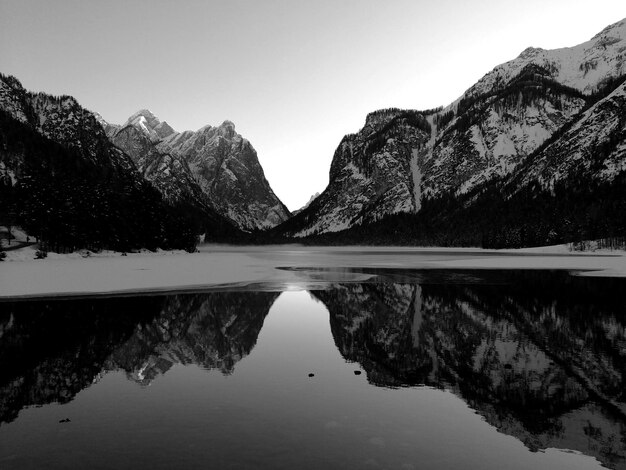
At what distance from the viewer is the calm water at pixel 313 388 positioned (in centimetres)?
858

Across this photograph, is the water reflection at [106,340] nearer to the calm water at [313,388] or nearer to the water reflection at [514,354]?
the calm water at [313,388]

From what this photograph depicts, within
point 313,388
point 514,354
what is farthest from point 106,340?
point 514,354

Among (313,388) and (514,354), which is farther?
(514,354)

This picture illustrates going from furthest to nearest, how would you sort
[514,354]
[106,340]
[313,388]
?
[106,340] < [514,354] < [313,388]

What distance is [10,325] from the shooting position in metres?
21.0

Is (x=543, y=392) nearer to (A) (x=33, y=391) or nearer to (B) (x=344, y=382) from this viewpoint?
(B) (x=344, y=382)

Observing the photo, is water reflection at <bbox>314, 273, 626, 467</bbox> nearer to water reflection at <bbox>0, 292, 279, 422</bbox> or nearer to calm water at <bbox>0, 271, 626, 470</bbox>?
calm water at <bbox>0, 271, 626, 470</bbox>

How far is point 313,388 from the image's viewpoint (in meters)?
12.8

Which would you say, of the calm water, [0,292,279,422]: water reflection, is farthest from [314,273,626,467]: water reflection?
[0,292,279,422]: water reflection

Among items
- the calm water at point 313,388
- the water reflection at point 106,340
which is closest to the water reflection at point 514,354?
the calm water at point 313,388

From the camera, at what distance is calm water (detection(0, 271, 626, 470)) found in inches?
338

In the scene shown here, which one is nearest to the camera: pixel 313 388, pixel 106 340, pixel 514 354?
pixel 313 388

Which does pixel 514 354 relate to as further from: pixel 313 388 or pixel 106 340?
pixel 106 340

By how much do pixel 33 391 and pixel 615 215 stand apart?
173168 millimetres
